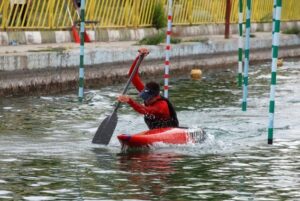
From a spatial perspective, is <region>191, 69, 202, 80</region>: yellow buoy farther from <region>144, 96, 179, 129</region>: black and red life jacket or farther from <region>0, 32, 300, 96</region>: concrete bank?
<region>144, 96, 179, 129</region>: black and red life jacket

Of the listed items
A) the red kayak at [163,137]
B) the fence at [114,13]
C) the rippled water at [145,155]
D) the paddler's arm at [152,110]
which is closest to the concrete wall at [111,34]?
the fence at [114,13]

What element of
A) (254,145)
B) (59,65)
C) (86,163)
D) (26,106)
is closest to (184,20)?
(59,65)

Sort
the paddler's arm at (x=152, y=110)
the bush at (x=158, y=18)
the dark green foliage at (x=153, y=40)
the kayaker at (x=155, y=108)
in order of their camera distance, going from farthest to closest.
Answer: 1. the bush at (x=158, y=18)
2. the dark green foliage at (x=153, y=40)
3. the kayaker at (x=155, y=108)
4. the paddler's arm at (x=152, y=110)

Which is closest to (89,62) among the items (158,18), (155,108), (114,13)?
(114,13)

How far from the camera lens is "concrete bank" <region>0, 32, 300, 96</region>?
22688 mm

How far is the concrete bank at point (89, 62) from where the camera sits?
2269cm

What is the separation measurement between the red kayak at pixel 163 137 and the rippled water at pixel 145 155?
10cm

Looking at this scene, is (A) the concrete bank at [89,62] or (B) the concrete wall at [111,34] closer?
(A) the concrete bank at [89,62]

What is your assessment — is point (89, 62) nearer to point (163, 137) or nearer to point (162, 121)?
point (162, 121)

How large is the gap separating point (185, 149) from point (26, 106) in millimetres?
5824

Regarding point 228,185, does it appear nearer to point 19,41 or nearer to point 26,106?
point 26,106

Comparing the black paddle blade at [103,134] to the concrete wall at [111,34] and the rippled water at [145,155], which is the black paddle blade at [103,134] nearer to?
the rippled water at [145,155]

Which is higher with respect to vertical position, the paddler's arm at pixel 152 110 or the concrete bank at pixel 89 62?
the paddler's arm at pixel 152 110

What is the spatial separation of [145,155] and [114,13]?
17069mm
